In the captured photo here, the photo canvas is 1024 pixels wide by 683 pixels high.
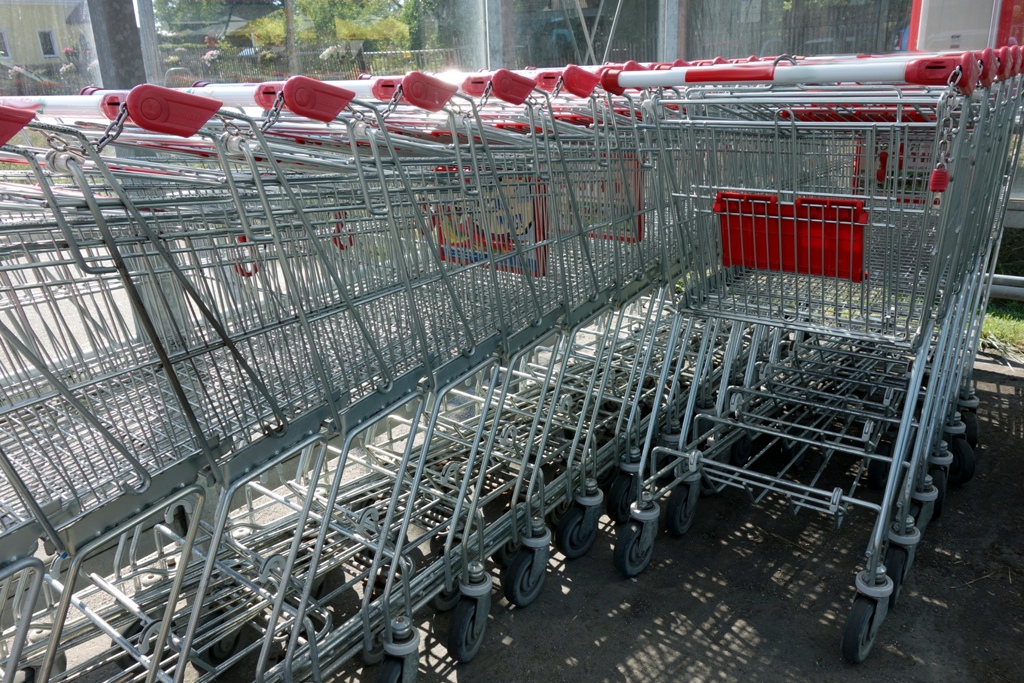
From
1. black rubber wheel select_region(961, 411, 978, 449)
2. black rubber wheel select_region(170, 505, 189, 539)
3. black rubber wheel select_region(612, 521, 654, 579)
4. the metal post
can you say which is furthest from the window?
black rubber wheel select_region(961, 411, 978, 449)

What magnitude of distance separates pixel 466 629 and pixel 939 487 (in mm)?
1894

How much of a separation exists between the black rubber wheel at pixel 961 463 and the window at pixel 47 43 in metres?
4.13

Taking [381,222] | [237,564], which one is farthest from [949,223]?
[237,564]

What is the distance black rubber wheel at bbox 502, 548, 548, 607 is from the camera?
9.27ft

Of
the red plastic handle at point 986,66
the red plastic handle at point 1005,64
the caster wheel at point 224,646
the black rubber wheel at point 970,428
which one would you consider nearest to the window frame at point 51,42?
the caster wheel at point 224,646

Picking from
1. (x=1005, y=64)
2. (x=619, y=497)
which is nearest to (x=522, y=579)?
(x=619, y=497)

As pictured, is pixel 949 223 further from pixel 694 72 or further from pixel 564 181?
pixel 564 181

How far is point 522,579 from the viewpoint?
9.37 feet

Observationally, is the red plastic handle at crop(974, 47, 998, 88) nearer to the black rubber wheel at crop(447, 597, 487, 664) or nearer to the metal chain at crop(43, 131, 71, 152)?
the black rubber wheel at crop(447, 597, 487, 664)

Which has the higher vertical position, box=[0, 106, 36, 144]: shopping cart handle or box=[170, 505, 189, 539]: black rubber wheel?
box=[0, 106, 36, 144]: shopping cart handle

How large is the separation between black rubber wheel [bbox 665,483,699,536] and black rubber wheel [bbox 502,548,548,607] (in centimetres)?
56

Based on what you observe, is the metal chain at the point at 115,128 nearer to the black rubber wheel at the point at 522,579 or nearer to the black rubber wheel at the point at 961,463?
the black rubber wheel at the point at 522,579

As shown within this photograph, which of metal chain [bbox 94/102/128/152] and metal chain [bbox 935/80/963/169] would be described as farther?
metal chain [bbox 935/80/963/169]

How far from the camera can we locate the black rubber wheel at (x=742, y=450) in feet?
11.8
